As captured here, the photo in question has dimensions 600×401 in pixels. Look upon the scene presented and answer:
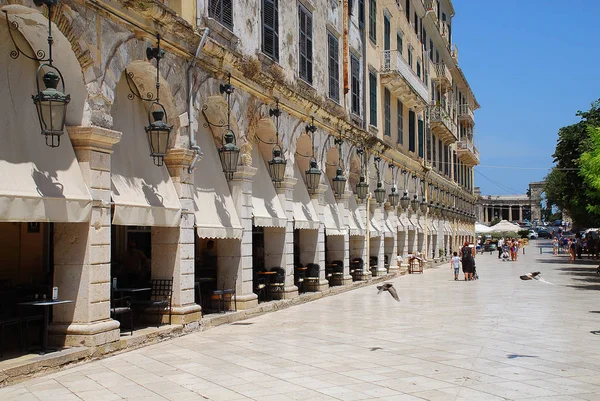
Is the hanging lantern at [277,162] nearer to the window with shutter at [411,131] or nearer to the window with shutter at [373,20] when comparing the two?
the window with shutter at [373,20]

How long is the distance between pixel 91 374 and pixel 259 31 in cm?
944

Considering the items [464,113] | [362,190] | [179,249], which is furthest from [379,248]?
[464,113]

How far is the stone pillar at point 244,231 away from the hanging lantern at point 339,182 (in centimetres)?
576

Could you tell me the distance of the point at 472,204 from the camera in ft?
196

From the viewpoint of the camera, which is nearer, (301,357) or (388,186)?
(301,357)

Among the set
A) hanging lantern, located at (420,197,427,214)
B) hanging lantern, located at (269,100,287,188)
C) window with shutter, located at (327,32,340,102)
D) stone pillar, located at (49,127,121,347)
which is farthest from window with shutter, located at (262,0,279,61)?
hanging lantern, located at (420,197,427,214)

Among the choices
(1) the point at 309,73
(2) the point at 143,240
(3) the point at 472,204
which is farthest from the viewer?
(3) the point at 472,204

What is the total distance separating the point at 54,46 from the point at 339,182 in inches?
466

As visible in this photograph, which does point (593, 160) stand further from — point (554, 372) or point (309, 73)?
point (554, 372)

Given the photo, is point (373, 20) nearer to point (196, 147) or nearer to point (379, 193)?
point (379, 193)

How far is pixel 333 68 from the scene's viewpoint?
20.4 metres

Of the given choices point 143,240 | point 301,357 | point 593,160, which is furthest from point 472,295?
point 301,357

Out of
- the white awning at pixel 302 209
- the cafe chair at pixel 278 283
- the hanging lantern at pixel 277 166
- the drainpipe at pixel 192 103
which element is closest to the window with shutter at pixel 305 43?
the white awning at pixel 302 209

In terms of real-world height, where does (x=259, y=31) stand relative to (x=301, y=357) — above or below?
above
